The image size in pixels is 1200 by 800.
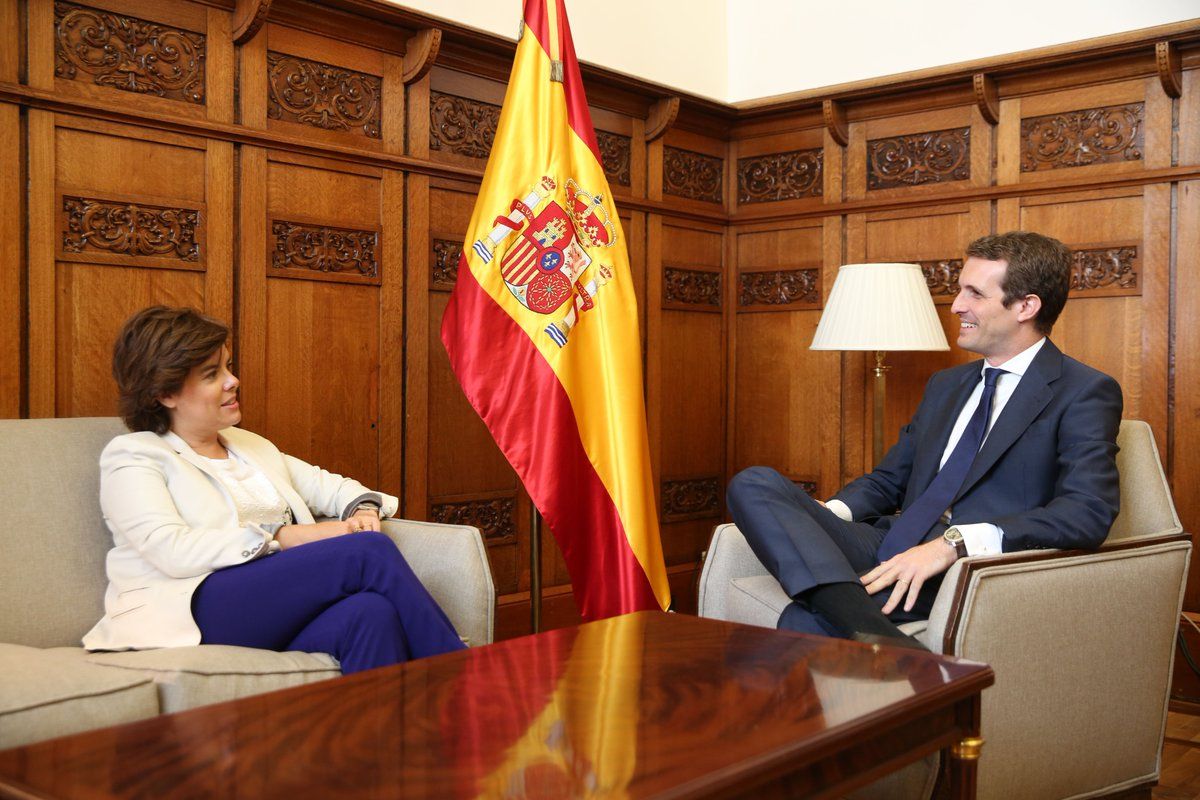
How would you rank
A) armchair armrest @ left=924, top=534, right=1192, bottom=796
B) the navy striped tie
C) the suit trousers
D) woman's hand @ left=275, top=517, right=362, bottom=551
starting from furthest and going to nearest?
the navy striped tie → woman's hand @ left=275, top=517, right=362, bottom=551 → the suit trousers → armchair armrest @ left=924, top=534, right=1192, bottom=796

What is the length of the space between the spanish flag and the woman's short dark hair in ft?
2.60

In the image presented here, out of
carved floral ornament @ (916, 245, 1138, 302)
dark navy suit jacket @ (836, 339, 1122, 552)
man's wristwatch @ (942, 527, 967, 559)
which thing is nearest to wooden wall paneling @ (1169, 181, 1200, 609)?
carved floral ornament @ (916, 245, 1138, 302)

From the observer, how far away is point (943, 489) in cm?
247

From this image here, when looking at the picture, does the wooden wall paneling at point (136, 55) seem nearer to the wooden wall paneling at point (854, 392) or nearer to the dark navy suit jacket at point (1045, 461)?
the dark navy suit jacket at point (1045, 461)

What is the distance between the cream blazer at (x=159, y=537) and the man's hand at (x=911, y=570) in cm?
123

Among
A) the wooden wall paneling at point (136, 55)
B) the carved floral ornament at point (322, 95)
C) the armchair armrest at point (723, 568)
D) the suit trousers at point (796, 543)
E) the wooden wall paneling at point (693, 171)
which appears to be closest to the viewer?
the suit trousers at point (796, 543)

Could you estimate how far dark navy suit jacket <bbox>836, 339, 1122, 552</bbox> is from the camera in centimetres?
221

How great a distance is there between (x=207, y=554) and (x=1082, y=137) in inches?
120

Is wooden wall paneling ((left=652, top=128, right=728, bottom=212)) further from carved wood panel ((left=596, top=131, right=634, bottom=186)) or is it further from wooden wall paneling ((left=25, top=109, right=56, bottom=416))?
wooden wall paneling ((left=25, top=109, right=56, bottom=416))

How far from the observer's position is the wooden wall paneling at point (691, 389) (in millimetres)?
4328

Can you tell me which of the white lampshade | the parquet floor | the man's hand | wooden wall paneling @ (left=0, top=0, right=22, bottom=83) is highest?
wooden wall paneling @ (left=0, top=0, right=22, bottom=83)

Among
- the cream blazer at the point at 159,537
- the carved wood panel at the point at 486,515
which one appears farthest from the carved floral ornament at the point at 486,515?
the cream blazer at the point at 159,537

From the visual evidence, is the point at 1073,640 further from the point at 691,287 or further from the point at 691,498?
the point at 691,287

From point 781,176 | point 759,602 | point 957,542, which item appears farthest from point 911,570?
point 781,176
